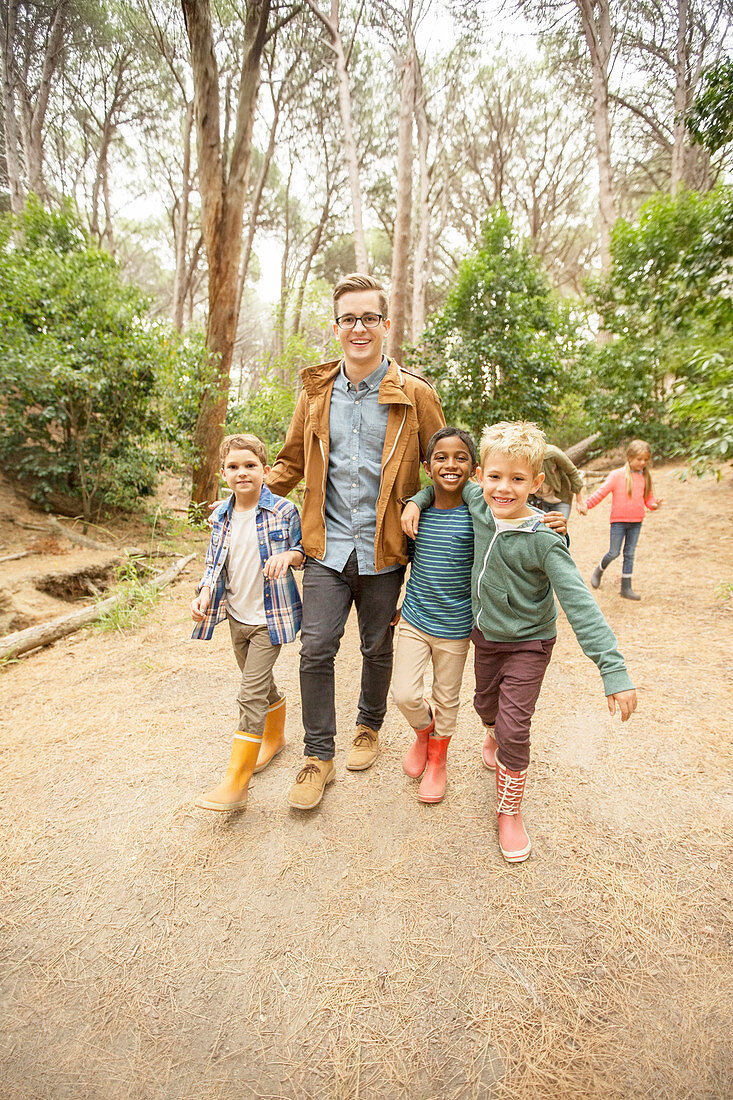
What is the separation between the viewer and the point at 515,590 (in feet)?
6.41

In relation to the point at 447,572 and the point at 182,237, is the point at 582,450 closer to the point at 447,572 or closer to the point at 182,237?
the point at 447,572

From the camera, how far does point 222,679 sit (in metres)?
3.63

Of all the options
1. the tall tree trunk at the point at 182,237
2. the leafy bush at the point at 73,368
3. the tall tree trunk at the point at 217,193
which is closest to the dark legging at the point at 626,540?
the tall tree trunk at the point at 217,193

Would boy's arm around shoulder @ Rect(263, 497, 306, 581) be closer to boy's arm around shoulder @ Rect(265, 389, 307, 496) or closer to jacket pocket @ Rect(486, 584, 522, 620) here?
boy's arm around shoulder @ Rect(265, 389, 307, 496)

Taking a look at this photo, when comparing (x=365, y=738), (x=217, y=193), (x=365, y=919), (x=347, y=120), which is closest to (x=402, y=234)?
(x=347, y=120)

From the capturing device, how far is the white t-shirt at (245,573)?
2.32m

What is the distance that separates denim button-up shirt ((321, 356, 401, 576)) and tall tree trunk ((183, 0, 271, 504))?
617 centimetres

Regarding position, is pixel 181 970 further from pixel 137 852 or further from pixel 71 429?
pixel 71 429

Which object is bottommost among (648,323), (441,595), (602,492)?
(441,595)

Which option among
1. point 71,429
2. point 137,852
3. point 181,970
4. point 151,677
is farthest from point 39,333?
point 181,970

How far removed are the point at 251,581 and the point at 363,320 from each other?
49.4 inches

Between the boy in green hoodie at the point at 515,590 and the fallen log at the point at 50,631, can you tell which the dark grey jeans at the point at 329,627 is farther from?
the fallen log at the point at 50,631

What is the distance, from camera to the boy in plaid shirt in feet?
7.17

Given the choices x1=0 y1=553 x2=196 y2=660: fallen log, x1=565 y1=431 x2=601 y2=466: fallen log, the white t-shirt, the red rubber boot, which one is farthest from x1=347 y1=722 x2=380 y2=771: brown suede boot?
x1=565 y1=431 x2=601 y2=466: fallen log
